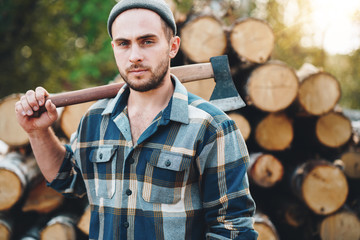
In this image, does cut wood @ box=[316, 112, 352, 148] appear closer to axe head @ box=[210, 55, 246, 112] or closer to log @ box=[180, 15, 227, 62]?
log @ box=[180, 15, 227, 62]

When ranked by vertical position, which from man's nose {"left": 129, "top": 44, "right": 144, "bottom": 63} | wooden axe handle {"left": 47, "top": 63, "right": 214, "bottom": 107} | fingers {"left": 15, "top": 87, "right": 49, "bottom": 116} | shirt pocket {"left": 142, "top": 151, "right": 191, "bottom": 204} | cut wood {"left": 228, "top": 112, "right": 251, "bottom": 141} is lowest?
shirt pocket {"left": 142, "top": 151, "right": 191, "bottom": 204}

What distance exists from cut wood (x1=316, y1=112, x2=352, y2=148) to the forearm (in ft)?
8.70

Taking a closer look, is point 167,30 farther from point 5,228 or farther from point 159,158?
point 5,228

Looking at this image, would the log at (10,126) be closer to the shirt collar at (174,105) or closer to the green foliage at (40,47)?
the shirt collar at (174,105)

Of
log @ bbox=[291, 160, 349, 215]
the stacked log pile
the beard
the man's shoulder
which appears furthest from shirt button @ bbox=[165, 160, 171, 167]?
log @ bbox=[291, 160, 349, 215]

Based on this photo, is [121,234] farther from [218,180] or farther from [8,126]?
[8,126]

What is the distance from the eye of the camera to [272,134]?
2.88 metres

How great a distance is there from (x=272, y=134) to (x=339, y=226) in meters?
1.18

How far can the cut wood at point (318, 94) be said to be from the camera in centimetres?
283

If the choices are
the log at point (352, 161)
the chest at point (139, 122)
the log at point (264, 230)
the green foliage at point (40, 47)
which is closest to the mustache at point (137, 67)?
the chest at point (139, 122)

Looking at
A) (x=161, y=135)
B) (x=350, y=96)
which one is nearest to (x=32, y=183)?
(x=161, y=135)

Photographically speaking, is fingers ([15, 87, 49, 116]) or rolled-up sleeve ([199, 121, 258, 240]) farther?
fingers ([15, 87, 49, 116])

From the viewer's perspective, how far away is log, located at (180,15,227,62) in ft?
9.11

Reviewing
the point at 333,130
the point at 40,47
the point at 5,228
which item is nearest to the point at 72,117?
the point at 5,228
